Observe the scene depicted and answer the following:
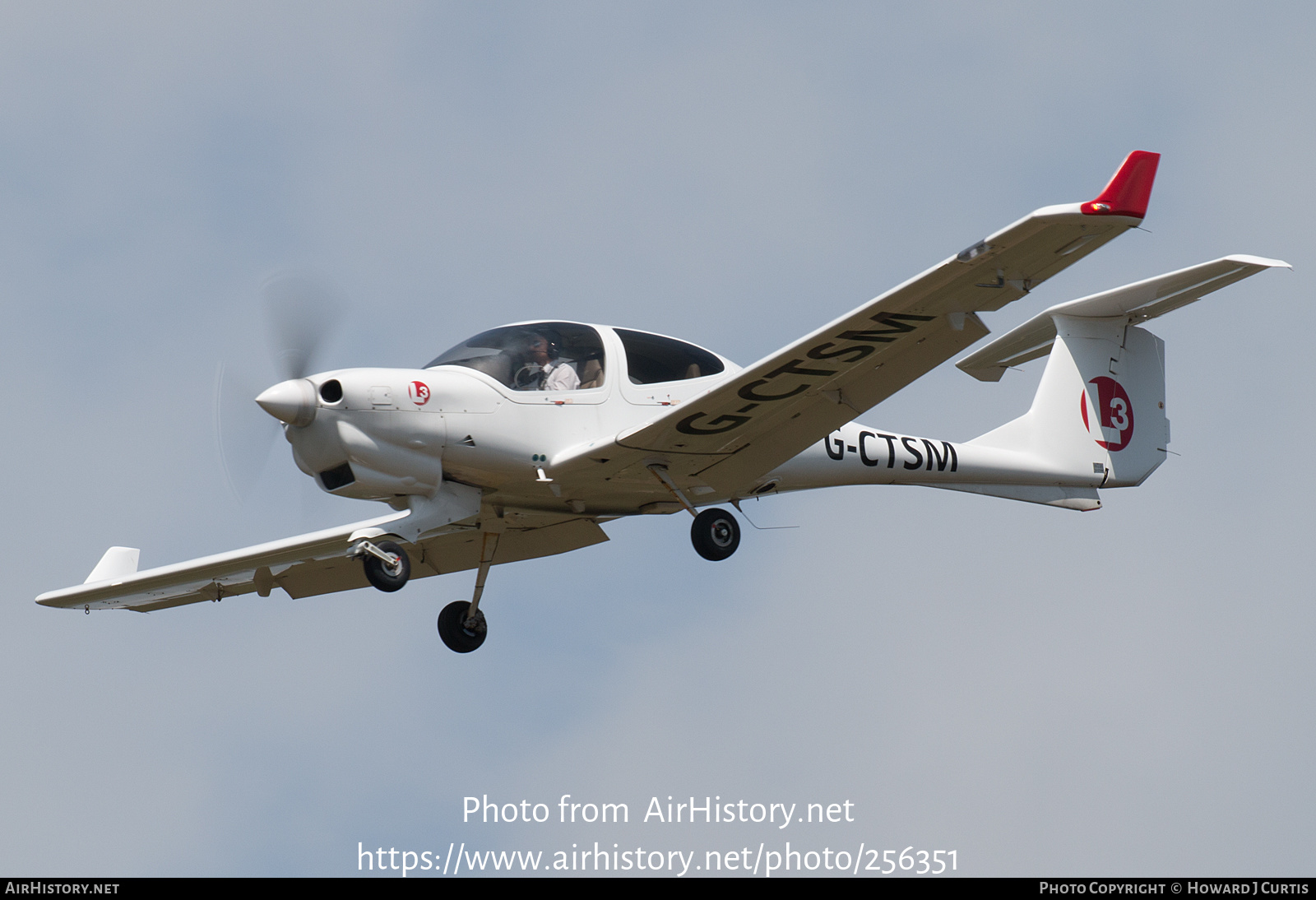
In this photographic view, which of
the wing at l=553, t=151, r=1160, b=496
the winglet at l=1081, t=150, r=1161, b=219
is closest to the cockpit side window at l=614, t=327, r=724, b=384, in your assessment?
the wing at l=553, t=151, r=1160, b=496

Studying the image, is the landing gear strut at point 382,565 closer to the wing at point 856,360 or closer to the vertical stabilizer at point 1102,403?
the wing at point 856,360

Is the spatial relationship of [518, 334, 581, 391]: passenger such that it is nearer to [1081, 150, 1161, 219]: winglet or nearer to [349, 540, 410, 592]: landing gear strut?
[349, 540, 410, 592]: landing gear strut

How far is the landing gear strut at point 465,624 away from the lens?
13.9 metres

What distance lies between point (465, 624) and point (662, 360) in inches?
127

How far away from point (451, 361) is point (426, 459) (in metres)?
0.93

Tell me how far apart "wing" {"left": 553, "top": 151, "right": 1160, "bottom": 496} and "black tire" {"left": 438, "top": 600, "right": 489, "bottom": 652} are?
7.21 ft

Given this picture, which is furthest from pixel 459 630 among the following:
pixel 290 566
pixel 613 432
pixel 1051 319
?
pixel 1051 319

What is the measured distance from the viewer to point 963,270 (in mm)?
10508

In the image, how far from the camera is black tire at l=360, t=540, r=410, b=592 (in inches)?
458

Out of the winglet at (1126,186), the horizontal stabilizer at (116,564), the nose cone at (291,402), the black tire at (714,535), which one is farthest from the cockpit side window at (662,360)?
the horizontal stabilizer at (116,564)

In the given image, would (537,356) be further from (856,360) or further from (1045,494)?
(1045,494)

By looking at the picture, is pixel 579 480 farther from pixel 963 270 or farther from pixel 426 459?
pixel 963 270

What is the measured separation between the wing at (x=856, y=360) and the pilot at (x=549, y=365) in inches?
25.0

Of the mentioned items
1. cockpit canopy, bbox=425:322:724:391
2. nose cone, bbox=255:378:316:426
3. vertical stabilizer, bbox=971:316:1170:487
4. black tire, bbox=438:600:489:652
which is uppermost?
cockpit canopy, bbox=425:322:724:391
